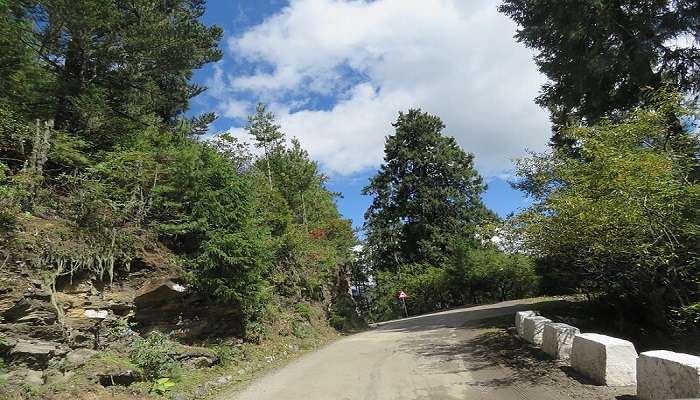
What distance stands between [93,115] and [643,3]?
17.5 meters

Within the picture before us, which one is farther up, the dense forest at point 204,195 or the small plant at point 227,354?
the dense forest at point 204,195

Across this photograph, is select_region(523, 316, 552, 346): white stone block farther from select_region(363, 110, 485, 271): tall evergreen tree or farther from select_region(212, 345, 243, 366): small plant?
select_region(363, 110, 485, 271): tall evergreen tree

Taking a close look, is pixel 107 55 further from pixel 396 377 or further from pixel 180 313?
pixel 396 377

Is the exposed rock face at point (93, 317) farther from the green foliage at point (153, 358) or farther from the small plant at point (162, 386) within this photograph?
the small plant at point (162, 386)

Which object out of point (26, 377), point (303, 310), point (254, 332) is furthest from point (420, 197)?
point (26, 377)

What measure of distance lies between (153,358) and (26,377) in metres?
2.17

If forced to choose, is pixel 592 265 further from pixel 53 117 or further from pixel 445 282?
pixel 445 282

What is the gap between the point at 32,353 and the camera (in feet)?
24.9

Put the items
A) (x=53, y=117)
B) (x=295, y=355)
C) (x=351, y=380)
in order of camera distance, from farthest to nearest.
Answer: (x=295, y=355), (x=53, y=117), (x=351, y=380)

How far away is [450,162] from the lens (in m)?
46.2

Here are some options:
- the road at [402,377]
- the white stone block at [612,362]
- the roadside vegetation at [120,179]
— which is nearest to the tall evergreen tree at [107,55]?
the roadside vegetation at [120,179]

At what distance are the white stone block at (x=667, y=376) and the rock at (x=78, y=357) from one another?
8.89m

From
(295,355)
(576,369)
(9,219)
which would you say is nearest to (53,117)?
(9,219)

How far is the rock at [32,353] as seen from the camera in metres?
7.43
